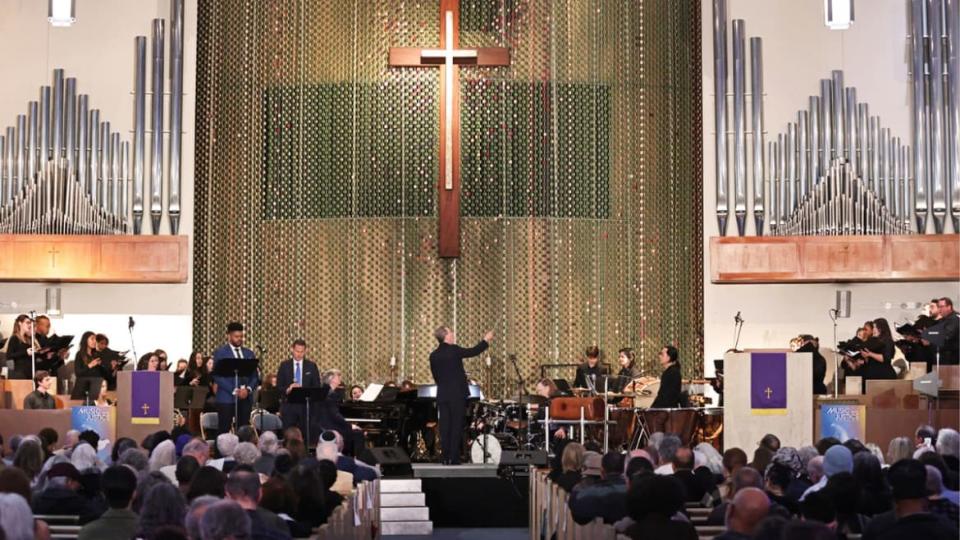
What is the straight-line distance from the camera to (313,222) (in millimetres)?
19125

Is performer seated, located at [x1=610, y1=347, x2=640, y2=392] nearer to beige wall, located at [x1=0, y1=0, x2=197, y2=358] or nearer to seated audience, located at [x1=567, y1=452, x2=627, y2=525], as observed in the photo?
beige wall, located at [x1=0, y1=0, x2=197, y2=358]

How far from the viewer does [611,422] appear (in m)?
16.2

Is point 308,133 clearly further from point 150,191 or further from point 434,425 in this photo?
point 434,425

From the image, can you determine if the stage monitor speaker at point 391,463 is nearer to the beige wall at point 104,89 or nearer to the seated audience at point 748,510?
the beige wall at point 104,89

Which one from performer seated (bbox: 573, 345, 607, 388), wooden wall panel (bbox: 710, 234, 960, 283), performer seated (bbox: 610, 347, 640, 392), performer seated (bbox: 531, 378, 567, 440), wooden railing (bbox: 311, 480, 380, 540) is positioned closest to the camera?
wooden railing (bbox: 311, 480, 380, 540)

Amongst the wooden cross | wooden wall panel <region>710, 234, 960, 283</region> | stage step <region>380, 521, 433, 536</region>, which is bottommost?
stage step <region>380, 521, 433, 536</region>

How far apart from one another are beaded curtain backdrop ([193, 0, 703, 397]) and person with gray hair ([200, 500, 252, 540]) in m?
13.3

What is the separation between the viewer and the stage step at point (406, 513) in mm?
14273

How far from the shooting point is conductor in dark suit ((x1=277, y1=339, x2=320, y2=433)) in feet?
48.9

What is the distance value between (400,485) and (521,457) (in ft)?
3.71

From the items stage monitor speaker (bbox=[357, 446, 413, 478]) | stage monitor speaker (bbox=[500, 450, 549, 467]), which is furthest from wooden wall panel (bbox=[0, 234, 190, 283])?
stage monitor speaker (bbox=[500, 450, 549, 467])

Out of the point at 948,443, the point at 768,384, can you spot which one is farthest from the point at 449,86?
the point at 948,443

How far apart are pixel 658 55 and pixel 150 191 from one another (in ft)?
20.6

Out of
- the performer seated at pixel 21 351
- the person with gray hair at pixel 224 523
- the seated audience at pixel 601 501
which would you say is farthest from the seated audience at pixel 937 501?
the performer seated at pixel 21 351
